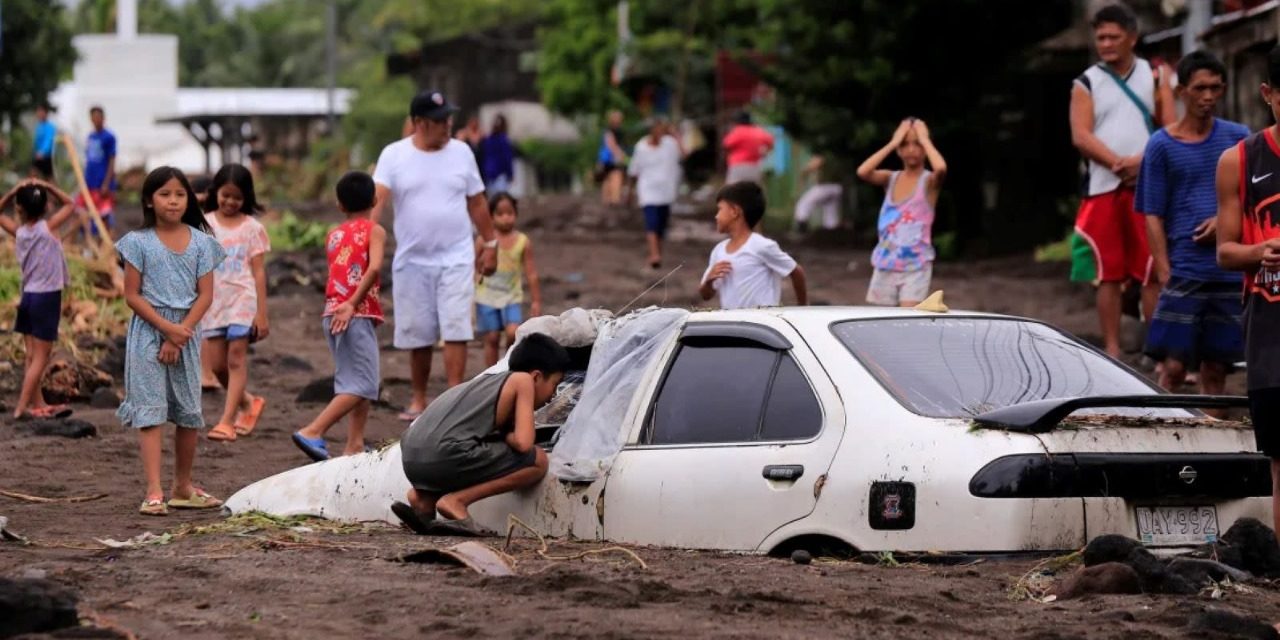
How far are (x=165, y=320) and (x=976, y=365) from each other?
143 inches

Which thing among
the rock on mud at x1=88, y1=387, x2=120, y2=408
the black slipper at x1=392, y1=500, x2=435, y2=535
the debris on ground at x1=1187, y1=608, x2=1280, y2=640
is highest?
the debris on ground at x1=1187, y1=608, x2=1280, y2=640

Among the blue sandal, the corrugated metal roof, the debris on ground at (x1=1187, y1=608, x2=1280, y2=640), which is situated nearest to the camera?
the debris on ground at (x1=1187, y1=608, x2=1280, y2=640)

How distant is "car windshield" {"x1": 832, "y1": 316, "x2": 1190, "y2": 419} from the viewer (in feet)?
22.6

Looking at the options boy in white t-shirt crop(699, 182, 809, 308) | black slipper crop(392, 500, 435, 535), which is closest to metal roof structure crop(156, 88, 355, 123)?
boy in white t-shirt crop(699, 182, 809, 308)

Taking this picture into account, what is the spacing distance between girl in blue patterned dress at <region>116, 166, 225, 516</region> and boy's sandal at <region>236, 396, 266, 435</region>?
2.77 meters

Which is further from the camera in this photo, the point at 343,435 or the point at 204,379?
the point at 204,379

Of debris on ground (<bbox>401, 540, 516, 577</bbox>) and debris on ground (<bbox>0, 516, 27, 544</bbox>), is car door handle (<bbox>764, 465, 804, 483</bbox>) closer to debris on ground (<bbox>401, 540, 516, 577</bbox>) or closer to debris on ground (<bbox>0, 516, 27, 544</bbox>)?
debris on ground (<bbox>401, 540, 516, 577</bbox>)

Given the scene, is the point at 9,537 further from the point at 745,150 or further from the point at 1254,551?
the point at 745,150

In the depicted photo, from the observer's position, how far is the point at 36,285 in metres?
12.5

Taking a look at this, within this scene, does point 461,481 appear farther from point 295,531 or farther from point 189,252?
point 189,252

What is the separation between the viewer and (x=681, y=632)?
556 cm

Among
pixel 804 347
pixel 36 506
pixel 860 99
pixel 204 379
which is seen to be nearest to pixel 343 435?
pixel 204 379

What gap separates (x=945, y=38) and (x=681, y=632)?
73.4ft

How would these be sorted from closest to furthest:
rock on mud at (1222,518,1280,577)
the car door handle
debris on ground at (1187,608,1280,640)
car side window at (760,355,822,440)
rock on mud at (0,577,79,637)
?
rock on mud at (0,577,79,637) → debris on ground at (1187,608,1280,640) → rock on mud at (1222,518,1280,577) → the car door handle → car side window at (760,355,822,440)
